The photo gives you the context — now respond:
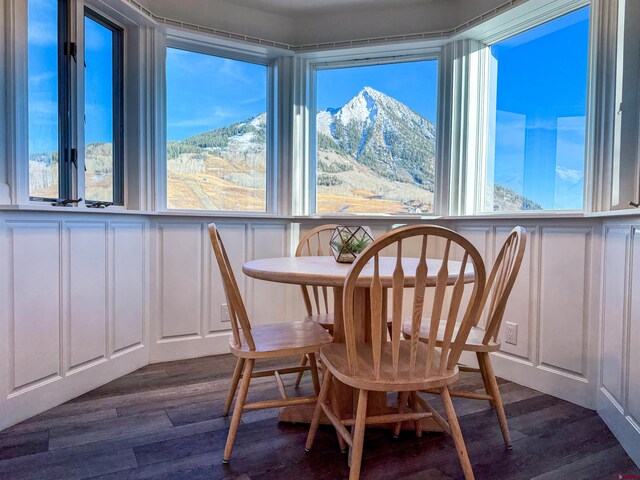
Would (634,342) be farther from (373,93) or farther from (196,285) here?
(196,285)

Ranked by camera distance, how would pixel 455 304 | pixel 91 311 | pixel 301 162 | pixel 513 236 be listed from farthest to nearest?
1. pixel 301 162
2. pixel 91 311
3. pixel 513 236
4. pixel 455 304

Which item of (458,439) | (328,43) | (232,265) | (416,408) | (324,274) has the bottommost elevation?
(416,408)

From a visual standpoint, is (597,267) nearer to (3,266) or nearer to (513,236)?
(513,236)

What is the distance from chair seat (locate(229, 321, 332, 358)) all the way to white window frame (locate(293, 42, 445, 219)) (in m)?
1.29

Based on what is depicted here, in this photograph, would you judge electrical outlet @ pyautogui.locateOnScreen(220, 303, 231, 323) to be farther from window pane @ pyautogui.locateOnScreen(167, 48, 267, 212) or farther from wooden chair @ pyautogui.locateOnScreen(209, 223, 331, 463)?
wooden chair @ pyautogui.locateOnScreen(209, 223, 331, 463)

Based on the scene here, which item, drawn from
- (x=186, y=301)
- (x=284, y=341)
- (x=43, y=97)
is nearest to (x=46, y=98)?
(x=43, y=97)

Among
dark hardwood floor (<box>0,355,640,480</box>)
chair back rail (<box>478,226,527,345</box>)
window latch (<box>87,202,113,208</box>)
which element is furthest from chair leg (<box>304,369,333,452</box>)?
window latch (<box>87,202,113,208</box>)

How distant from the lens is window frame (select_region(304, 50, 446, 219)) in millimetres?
2963

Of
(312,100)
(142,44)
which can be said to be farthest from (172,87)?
(312,100)

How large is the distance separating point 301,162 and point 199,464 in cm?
222

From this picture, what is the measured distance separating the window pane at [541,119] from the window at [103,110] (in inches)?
96.5

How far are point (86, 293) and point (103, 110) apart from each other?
112 cm

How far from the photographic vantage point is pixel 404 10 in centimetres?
293

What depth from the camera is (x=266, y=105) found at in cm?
321
